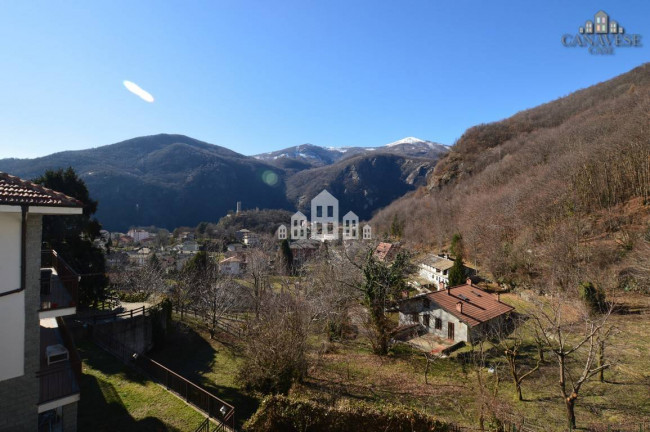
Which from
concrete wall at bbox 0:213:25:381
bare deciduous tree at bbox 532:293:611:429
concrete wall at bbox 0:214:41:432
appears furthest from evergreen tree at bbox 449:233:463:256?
concrete wall at bbox 0:213:25:381

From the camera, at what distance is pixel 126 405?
9352 millimetres

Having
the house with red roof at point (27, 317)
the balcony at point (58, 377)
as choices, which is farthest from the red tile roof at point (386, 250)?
the house with red roof at point (27, 317)

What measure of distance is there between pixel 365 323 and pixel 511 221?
90.5ft

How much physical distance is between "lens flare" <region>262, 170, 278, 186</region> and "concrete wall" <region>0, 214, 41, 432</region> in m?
174

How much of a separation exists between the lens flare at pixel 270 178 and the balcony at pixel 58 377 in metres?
173

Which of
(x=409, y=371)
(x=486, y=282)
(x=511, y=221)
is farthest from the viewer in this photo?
(x=511, y=221)

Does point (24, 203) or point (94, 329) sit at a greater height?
point (24, 203)

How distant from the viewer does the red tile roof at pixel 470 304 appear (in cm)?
1936

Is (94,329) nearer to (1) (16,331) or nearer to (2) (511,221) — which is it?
(1) (16,331)

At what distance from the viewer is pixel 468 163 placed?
7975 cm

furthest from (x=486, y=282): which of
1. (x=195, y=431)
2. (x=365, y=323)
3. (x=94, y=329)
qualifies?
(x=94, y=329)

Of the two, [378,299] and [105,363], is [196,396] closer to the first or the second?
[105,363]

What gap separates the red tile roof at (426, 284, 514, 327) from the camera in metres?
19.4

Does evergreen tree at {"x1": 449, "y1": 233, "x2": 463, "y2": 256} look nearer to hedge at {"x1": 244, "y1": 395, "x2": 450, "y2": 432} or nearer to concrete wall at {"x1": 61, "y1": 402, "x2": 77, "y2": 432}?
hedge at {"x1": 244, "y1": 395, "x2": 450, "y2": 432}
